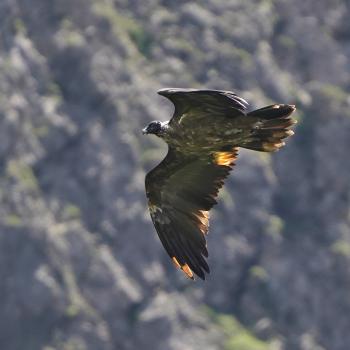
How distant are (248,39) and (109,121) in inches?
869

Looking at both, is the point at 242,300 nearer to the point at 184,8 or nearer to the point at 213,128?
the point at 184,8

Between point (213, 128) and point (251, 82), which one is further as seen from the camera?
point (251, 82)

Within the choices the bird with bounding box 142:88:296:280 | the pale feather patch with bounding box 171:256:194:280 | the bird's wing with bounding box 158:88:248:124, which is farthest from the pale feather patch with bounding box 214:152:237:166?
the pale feather patch with bounding box 171:256:194:280

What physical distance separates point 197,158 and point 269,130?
284 centimetres

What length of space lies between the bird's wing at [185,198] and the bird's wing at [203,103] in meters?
2.35

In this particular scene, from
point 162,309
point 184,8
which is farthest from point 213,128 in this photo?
point 184,8

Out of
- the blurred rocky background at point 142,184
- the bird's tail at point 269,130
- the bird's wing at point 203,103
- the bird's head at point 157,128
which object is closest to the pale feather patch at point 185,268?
the bird's head at point 157,128

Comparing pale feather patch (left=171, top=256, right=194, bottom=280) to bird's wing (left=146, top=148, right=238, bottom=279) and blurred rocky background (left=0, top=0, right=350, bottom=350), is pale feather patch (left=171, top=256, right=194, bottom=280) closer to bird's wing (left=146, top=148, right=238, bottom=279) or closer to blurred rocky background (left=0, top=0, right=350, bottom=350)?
bird's wing (left=146, top=148, right=238, bottom=279)

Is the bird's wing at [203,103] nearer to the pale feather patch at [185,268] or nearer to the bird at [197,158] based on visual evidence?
the bird at [197,158]

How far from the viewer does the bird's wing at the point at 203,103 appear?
23266 mm

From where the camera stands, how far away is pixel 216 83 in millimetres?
121312

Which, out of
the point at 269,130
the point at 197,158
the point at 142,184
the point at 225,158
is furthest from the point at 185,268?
the point at 142,184

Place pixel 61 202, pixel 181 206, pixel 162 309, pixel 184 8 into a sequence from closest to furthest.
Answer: pixel 181 206, pixel 162 309, pixel 61 202, pixel 184 8

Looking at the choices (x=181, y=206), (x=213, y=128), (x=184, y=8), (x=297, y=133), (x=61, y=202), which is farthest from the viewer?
(x=184, y=8)
